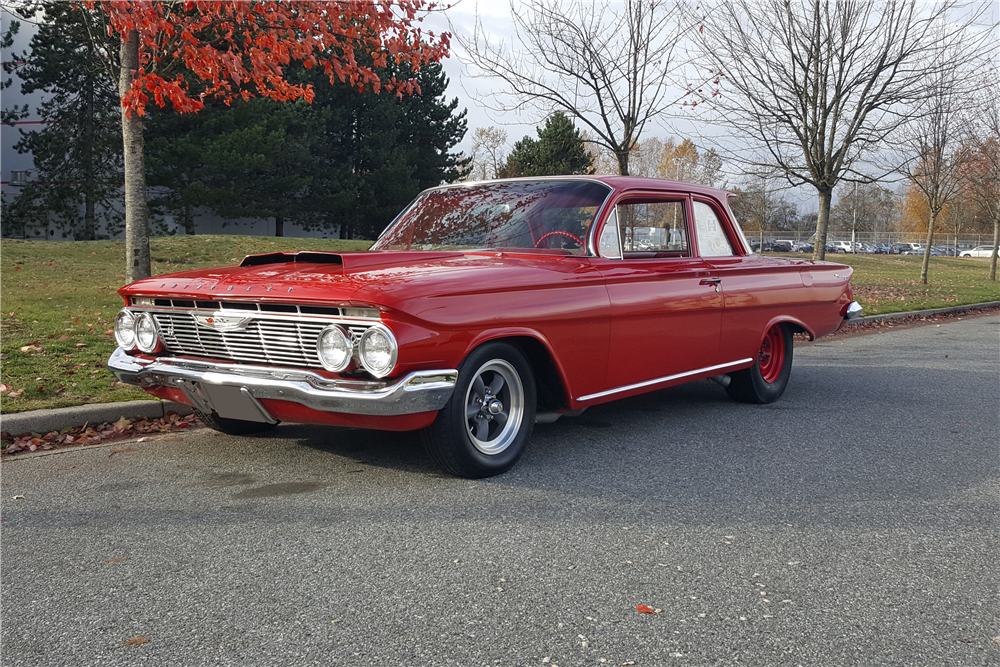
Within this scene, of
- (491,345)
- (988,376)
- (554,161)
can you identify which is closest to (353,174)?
(554,161)

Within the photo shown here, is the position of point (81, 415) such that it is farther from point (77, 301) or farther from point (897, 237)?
point (897, 237)

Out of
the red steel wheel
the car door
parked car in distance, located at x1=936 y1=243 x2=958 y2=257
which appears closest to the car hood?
the car door

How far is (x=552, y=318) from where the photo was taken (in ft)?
14.9

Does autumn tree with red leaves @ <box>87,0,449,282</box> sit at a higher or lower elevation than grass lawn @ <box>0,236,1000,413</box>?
higher

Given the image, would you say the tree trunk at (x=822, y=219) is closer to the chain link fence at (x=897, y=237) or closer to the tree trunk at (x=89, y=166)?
the tree trunk at (x=89, y=166)

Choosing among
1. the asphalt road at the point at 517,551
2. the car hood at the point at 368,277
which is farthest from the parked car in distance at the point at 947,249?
the car hood at the point at 368,277

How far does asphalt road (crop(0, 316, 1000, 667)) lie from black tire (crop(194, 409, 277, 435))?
101 millimetres

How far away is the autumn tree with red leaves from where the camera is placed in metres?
7.18

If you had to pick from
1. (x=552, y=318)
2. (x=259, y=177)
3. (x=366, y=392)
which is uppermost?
(x=259, y=177)

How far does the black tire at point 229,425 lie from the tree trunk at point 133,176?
2.58 m

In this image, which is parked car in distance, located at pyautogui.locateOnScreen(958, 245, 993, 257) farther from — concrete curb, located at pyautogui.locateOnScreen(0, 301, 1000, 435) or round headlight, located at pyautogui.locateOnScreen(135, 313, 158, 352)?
round headlight, located at pyautogui.locateOnScreen(135, 313, 158, 352)

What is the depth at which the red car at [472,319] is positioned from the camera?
395cm

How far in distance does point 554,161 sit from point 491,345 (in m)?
37.6

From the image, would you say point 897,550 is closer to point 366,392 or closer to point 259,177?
point 366,392
